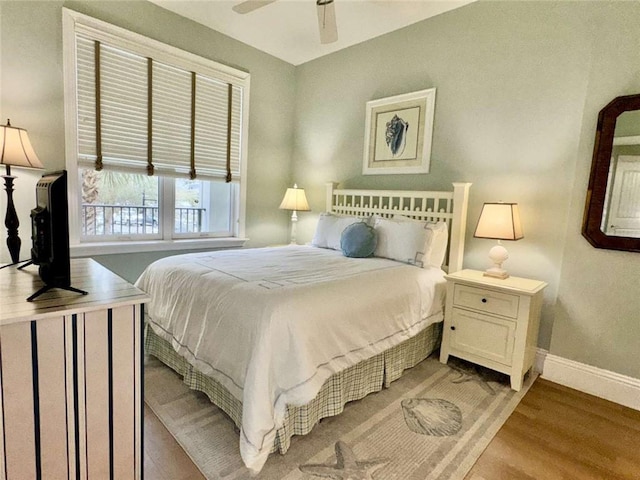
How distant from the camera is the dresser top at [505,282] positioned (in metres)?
2.23

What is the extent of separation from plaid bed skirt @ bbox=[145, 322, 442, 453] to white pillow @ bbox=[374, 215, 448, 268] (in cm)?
55

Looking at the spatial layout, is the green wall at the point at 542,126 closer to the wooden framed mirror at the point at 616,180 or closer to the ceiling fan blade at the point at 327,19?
the wooden framed mirror at the point at 616,180

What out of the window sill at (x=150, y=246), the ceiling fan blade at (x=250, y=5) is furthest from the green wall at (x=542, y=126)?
the window sill at (x=150, y=246)

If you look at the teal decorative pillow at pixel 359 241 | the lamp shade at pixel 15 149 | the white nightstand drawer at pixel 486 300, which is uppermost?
the lamp shade at pixel 15 149

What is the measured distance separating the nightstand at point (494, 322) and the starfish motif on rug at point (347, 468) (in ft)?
3.92

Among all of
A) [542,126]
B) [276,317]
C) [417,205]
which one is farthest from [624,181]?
[276,317]

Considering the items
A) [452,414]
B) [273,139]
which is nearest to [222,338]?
[452,414]

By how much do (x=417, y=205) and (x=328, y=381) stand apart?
1995 mm

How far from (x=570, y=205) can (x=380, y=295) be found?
5.06 ft

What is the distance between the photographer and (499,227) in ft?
7.89

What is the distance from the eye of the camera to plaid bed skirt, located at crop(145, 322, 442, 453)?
67.3 inches

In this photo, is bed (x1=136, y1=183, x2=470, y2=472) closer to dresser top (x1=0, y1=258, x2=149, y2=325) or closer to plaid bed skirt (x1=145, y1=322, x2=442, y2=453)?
plaid bed skirt (x1=145, y1=322, x2=442, y2=453)

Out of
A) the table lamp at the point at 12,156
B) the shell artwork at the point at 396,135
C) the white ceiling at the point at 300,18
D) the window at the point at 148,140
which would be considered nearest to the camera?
the table lamp at the point at 12,156

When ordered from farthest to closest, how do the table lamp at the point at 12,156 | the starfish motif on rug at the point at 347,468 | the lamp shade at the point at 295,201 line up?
the lamp shade at the point at 295,201 < the table lamp at the point at 12,156 < the starfish motif on rug at the point at 347,468
